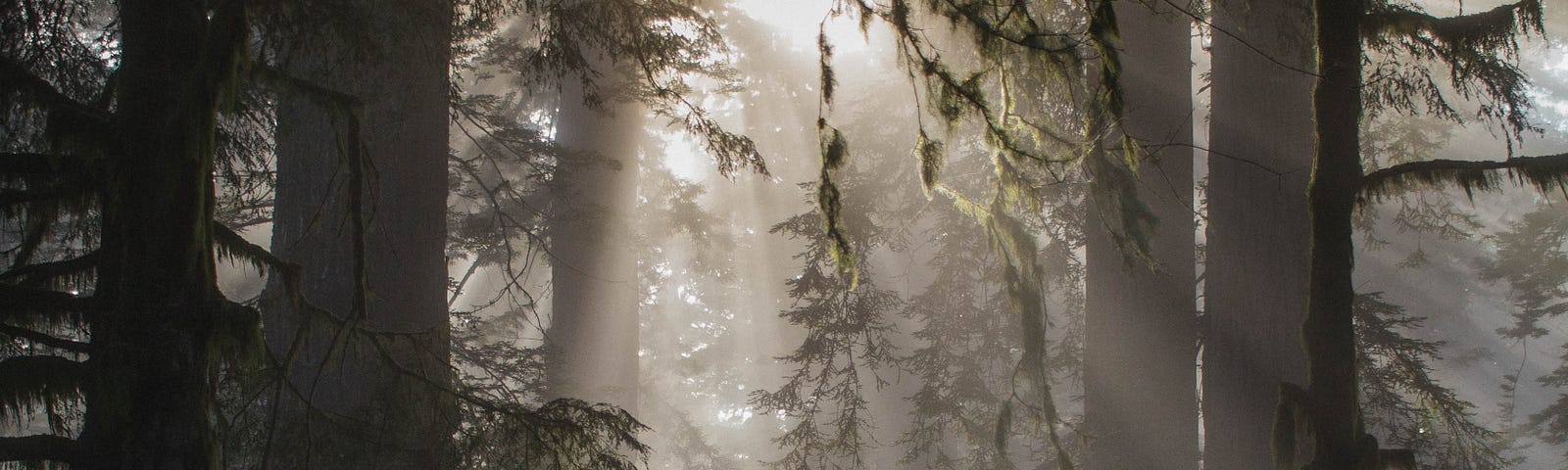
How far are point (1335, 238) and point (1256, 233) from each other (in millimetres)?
3306

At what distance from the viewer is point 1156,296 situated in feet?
26.5

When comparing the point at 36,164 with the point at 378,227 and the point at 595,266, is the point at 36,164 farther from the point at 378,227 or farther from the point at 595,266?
the point at 595,266

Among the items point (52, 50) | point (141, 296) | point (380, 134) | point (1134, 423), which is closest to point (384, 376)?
point (380, 134)

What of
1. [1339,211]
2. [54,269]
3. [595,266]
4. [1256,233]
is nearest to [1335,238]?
[1339,211]

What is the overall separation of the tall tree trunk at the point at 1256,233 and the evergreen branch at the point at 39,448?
272 inches

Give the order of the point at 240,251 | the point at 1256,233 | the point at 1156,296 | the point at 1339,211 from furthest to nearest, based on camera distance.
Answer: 1. the point at 1156,296
2. the point at 1256,233
3. the point at 1339,211
4. the point at 240,251

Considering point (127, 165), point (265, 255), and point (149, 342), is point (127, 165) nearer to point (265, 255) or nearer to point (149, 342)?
point (149, 342)

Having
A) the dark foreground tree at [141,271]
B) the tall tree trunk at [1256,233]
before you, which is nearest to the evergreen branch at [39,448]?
the dark foreground tree at [141,271]

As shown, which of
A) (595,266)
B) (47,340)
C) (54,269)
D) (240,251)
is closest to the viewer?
(47,340)

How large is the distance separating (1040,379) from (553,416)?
251cm

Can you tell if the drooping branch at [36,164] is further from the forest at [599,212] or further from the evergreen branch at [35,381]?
the evergreen branch at [35,381]

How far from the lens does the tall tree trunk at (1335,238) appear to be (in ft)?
12.8

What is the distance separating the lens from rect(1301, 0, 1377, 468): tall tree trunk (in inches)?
154

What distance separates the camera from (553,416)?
192 inches
